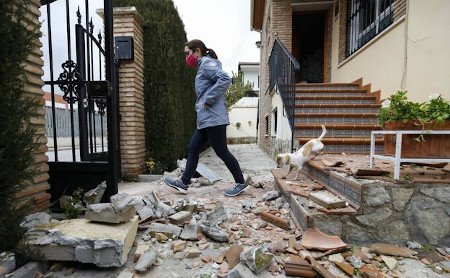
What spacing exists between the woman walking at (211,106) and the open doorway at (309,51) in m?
8.62

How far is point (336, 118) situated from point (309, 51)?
8123mm

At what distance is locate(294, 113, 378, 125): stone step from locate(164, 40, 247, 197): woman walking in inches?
86.4

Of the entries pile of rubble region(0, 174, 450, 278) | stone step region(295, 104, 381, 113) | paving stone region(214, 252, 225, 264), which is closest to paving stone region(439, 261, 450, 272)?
pile of rubble region(0, 174, 450, 278)

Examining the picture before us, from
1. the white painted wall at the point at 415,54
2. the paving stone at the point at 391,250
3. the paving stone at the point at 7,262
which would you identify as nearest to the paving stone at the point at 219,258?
the paving stone at the point at 391,250

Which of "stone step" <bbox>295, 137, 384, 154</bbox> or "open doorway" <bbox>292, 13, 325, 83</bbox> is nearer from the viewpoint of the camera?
"stone step" <bbox>295, 137, 384, 154</bbox>

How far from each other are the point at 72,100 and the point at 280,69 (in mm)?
3999

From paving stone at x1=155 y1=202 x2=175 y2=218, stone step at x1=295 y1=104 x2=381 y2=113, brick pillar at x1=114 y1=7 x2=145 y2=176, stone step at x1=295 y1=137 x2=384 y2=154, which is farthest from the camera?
stone step at x1=295 y1=104 x2=381 y2=113

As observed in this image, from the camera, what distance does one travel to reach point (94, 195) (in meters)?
2.40

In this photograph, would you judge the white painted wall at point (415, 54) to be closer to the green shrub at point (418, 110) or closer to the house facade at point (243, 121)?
the green shrub at point (418, 110)

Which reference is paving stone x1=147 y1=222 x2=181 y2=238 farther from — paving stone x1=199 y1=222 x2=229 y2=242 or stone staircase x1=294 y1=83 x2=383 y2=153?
stone staircase x1=294 y1=83 x2=383 y2=153

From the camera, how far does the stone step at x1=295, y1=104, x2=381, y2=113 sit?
4.93 metres

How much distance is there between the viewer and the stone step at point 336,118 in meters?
4.65

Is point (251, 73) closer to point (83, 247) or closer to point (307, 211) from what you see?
point (307, 211)

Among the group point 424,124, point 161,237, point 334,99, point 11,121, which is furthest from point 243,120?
point 11,121
